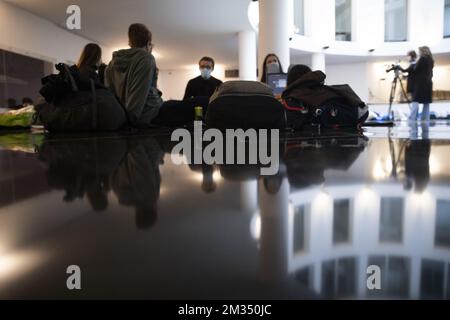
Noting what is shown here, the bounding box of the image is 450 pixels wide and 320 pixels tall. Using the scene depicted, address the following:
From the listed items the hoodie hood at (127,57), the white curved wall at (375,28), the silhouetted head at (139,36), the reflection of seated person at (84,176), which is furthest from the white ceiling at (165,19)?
the reflection of seated person at (84,176)

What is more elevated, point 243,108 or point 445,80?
point 445,80

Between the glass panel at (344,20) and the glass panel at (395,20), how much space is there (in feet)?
5.28

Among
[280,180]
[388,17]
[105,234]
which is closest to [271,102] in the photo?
[280,180]

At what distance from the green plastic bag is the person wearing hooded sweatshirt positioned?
5.94 ft

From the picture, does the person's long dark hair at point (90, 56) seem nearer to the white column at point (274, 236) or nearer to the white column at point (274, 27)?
the white column at point (274, 236)

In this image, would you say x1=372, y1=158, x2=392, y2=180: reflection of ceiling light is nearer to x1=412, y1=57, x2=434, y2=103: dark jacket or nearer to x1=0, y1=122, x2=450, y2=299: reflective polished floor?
x1=0, y1=122, x2=450, y2=299: reflective polished floor

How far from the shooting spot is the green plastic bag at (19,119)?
15.6 feet

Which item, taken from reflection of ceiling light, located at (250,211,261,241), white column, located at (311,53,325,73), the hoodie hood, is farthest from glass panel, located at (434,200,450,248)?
white column, located at (311,53,325,73)

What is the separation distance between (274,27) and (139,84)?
3956 millimetres

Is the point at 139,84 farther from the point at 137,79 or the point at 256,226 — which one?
the point at 256,226

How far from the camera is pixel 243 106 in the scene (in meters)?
2.94
